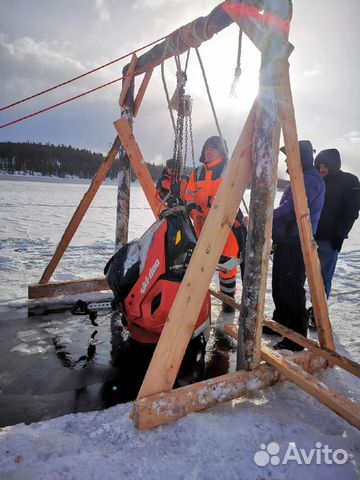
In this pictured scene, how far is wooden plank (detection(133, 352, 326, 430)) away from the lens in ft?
6.16

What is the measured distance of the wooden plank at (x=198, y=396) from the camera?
188cm

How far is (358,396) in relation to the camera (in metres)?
2.41

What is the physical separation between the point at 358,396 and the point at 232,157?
200 cm

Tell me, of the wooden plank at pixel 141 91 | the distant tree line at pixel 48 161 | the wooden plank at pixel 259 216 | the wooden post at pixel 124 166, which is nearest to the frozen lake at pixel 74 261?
the wooden post at pixel 124 166

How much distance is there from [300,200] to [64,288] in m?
3.37

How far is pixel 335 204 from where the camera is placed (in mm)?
3859

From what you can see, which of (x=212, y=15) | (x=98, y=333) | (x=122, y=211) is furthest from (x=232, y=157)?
(x=122, y=211)

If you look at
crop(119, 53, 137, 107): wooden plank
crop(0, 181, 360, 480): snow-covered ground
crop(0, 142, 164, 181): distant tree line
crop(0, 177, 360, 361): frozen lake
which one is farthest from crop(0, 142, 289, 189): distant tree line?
crop(0, 181, 360, 480): snow-covered ground

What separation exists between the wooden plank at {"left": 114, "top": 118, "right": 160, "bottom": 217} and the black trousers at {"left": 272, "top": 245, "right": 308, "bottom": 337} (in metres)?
1.69

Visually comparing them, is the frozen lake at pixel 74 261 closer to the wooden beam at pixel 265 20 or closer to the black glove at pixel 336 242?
the black glove at pixel 336 242

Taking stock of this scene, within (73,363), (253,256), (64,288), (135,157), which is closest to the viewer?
(253,256)

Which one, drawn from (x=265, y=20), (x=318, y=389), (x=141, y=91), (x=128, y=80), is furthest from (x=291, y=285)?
(x=128, y=80)

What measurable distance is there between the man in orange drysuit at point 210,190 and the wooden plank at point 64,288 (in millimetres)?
1669

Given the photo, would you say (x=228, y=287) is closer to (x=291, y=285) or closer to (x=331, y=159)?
(x=291, y=285)
